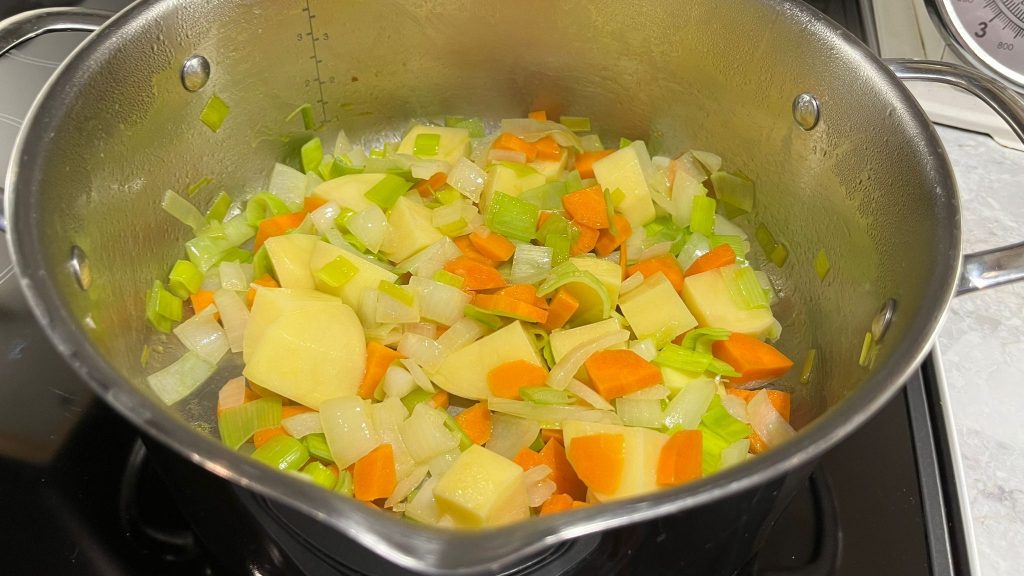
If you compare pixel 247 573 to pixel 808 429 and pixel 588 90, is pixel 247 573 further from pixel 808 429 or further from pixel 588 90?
pixel 588 90

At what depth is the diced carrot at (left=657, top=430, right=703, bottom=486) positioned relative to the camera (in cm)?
94

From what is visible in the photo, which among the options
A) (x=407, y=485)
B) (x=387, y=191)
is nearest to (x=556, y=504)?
(x=407, y=485)

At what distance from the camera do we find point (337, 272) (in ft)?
3.92

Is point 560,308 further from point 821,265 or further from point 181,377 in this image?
point 181,377

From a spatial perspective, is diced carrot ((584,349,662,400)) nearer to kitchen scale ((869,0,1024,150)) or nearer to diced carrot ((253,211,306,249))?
diced carrot ((253,211,306,249))

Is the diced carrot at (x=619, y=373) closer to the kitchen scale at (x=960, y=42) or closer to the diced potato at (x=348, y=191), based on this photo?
the diced potato at (x=348, y=191)

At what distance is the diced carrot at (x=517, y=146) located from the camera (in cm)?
139

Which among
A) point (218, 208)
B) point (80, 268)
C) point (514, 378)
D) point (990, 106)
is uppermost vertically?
point (990, 106)

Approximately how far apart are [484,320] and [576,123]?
0.46 m

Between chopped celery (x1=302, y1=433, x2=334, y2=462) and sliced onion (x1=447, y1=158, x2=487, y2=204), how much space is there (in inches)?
19.4

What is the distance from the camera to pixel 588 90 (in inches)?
55.4

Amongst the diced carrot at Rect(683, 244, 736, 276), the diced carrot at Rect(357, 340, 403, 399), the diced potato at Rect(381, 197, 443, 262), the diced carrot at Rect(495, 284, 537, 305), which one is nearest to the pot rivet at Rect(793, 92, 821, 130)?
the diced carrot at Rect(683, 244, 736, 276)

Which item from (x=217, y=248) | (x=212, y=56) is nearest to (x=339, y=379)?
(x=217, y=248)

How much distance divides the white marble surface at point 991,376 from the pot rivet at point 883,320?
0.29 metres
